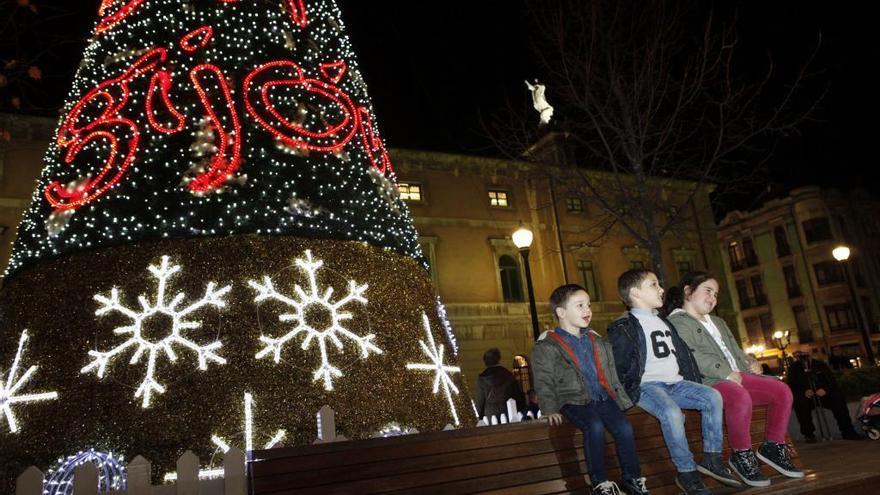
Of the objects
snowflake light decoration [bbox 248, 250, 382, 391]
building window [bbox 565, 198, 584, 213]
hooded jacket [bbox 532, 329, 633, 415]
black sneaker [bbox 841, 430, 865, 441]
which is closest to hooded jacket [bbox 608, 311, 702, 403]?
hooded jacket [bbox 532, 329, 633, 415]

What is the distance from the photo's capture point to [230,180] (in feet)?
21.1

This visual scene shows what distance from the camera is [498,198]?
96.3ft

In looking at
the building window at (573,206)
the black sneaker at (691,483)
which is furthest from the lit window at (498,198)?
the black sneaker at (691,483)

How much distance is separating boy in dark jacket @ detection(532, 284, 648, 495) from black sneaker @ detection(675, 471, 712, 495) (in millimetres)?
349

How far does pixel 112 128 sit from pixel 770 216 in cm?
5639

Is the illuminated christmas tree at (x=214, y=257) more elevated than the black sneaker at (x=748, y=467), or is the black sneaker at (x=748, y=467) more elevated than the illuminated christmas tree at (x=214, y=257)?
the illuminated christmas tree at (x=214, y=257)

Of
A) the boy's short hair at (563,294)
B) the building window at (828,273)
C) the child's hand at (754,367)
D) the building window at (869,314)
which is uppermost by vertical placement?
the building window at (828,273)

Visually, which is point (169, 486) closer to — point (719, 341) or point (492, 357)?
point (719, 341)

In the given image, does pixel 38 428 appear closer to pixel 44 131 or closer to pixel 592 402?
pixel 592 402

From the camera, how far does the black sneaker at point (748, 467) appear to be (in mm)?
4141

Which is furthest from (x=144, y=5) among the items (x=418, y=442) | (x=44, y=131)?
(x=44, y=131)

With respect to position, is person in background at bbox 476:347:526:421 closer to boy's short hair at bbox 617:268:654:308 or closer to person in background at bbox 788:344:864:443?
boy's short hair at bbox 617:268:654:308

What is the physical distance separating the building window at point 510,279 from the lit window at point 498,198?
2589 millimetres

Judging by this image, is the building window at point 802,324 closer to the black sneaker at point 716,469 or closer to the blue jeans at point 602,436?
the black sneaker at point 716,469
